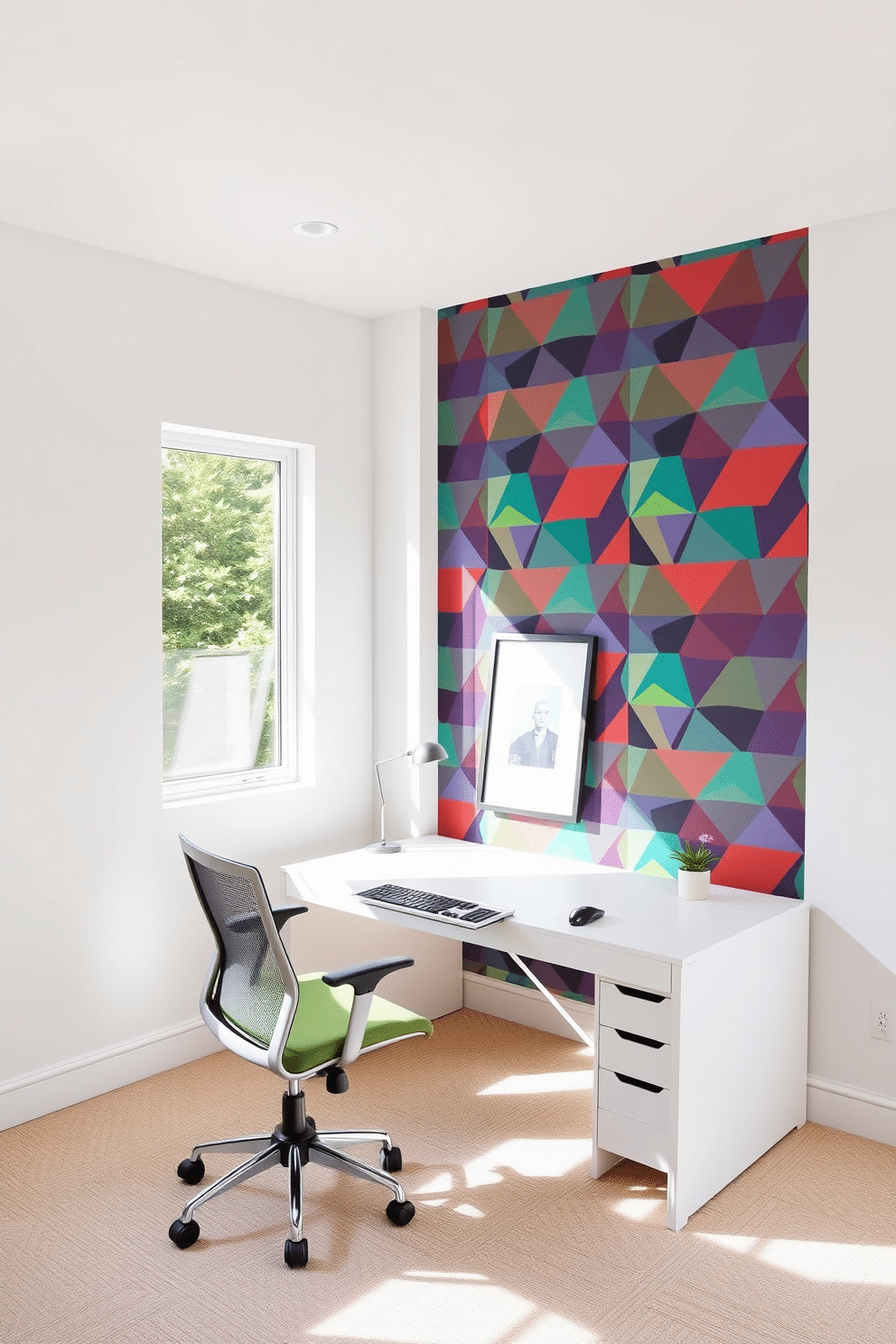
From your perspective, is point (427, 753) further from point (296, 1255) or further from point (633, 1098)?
point (296, 1255)

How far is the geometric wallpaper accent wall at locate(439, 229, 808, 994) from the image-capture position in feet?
10.4

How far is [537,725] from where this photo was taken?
3703 mm

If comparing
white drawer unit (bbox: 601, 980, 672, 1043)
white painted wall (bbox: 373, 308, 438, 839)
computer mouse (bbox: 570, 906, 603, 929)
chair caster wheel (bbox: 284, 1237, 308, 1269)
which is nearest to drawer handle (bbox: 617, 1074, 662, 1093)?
white drawer unit (bbox: 601, 980, 672, 1043)

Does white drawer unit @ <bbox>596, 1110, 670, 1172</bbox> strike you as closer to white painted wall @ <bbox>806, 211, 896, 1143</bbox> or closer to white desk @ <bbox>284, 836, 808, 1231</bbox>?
white desk @ <bbox>284, 836, 808, 1231</bbox>

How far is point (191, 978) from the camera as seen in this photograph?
353cm

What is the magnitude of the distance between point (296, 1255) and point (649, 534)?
226 cm

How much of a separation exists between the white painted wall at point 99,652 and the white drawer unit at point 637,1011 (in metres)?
1.46

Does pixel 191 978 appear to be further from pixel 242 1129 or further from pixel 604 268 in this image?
pixel 604 268

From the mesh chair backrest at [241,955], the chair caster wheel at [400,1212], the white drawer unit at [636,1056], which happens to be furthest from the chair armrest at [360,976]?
the white drawer unit at [636,1056]

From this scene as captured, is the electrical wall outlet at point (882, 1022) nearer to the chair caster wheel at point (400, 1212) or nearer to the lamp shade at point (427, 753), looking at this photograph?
the chair caster wheel at point (400, 1212)

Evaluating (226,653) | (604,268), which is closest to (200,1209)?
(226,653)

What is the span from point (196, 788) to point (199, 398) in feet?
4.29

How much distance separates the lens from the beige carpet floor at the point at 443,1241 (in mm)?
2221

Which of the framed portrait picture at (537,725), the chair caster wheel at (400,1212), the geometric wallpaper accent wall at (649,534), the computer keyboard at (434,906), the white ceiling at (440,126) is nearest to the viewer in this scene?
the white ceiling at (440,126)
